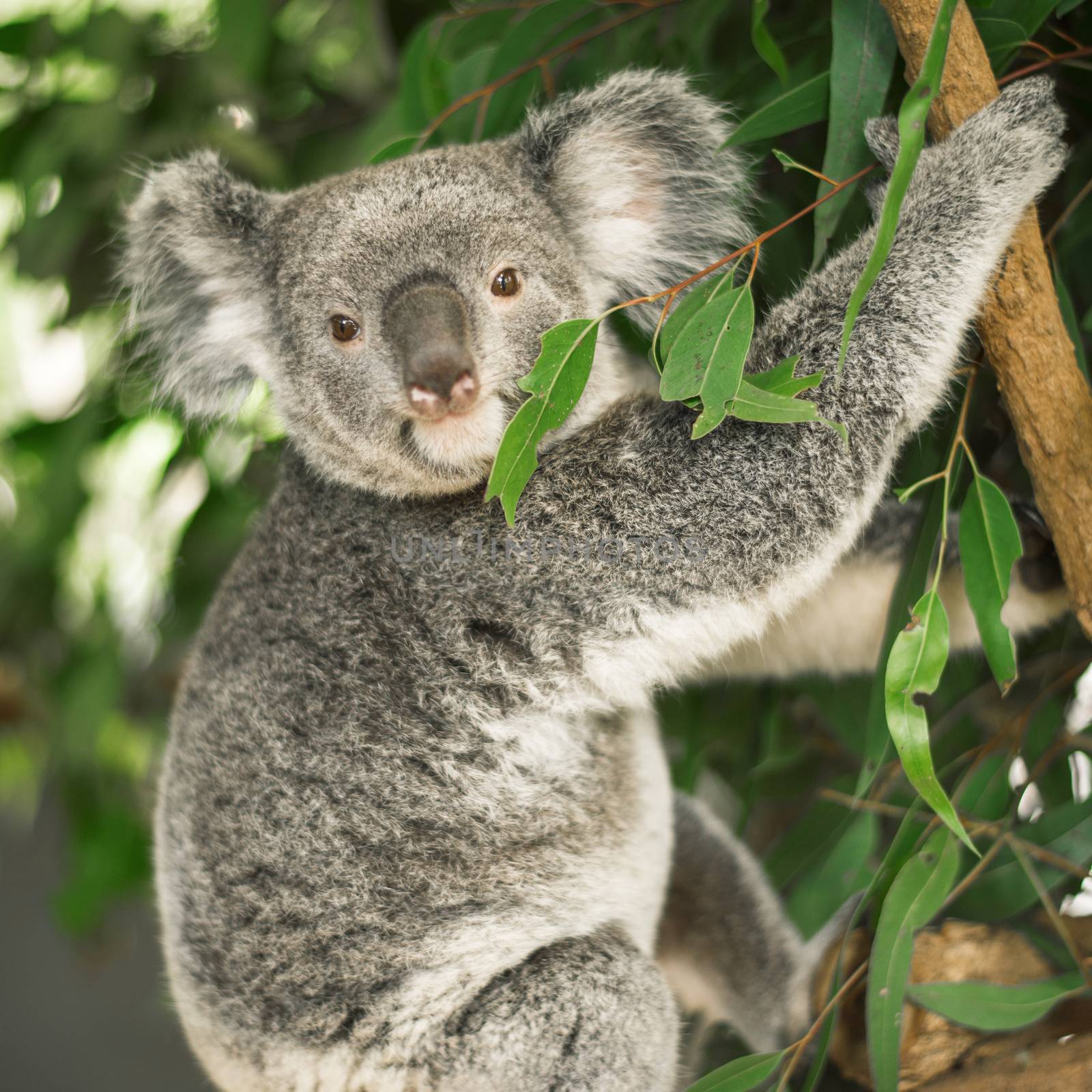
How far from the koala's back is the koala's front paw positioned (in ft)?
3.06

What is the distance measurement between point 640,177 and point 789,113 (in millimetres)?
312

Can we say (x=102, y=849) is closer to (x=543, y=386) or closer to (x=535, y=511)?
(x=535, y=511)

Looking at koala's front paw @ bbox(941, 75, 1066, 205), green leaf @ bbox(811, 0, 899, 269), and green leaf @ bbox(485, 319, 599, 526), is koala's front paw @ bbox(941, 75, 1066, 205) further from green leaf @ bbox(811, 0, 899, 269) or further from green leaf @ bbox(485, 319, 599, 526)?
green leaf @ bbox(485, 319, 599, 526)

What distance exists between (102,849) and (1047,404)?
8.82 feet

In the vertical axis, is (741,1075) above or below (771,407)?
below

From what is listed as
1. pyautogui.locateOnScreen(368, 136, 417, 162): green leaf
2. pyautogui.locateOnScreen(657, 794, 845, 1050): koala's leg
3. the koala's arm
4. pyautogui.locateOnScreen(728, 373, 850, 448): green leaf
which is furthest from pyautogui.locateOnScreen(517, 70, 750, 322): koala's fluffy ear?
pyautogui.locateOnScreen(657, 794, 845, 1050): koala's leg

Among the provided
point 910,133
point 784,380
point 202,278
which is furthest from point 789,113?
point 202,278

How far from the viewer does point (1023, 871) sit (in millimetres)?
1677

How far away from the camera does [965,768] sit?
1909 mm

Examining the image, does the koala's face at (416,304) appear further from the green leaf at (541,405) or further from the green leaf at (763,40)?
the green leaf at (763,40)

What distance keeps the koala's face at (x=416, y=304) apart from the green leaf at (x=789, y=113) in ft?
1.12

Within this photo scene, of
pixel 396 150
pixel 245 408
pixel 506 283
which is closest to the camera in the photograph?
pixel 506 283

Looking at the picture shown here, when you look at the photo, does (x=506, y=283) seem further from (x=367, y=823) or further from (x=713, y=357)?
(x=367, y=823)

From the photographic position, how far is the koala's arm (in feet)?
4.66
